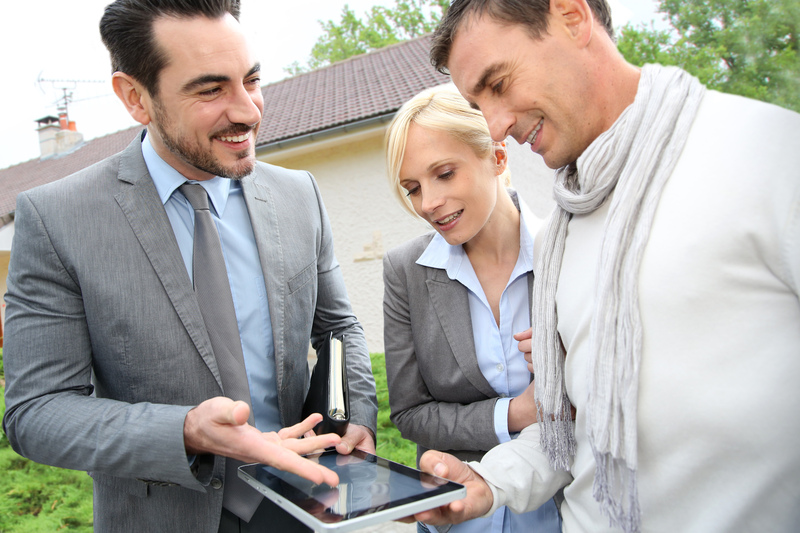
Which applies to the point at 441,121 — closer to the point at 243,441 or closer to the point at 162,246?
the point at 162,246

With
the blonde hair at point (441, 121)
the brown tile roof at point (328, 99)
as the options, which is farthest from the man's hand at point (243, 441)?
the brown tile roof at point (328, 99)

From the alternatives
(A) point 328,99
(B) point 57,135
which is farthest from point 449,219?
(B) point 57,135

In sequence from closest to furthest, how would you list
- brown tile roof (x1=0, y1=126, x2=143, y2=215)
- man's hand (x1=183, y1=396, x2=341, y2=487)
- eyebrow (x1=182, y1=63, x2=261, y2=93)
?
man's hand (x1=183, y1=396, x2=341, y2=487), eyebrow (x1=182, y1=63, x2=261, y2=93), brown tile roof (x1=0, y1=126, x2=143, y2=215)

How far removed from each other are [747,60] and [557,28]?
48cm

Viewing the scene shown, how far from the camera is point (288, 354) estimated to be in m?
2.14

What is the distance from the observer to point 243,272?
2143mm

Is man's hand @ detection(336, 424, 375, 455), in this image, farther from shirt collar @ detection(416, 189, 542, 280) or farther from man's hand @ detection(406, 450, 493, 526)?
shirt collar @ detection(416, 189, 542, 280)

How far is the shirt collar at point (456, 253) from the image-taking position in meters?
2.32

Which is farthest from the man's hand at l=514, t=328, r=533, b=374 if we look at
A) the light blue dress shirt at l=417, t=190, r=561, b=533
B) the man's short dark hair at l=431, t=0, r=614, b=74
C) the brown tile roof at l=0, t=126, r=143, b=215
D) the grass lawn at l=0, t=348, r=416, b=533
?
the brown tile roof at l=0, t=126, r=143, b=215

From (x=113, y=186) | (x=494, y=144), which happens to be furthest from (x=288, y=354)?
(x=494, y=144)

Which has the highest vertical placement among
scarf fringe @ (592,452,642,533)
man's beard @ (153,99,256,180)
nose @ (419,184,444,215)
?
man's beard @ (153,99,256,180)

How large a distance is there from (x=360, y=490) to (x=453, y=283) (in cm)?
104

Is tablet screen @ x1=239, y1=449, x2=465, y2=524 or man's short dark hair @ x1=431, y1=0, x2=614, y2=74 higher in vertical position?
man's short dark hair @ x1=431, y1=0, x2=614, y2=74

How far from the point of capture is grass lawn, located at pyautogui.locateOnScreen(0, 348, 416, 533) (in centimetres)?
523
